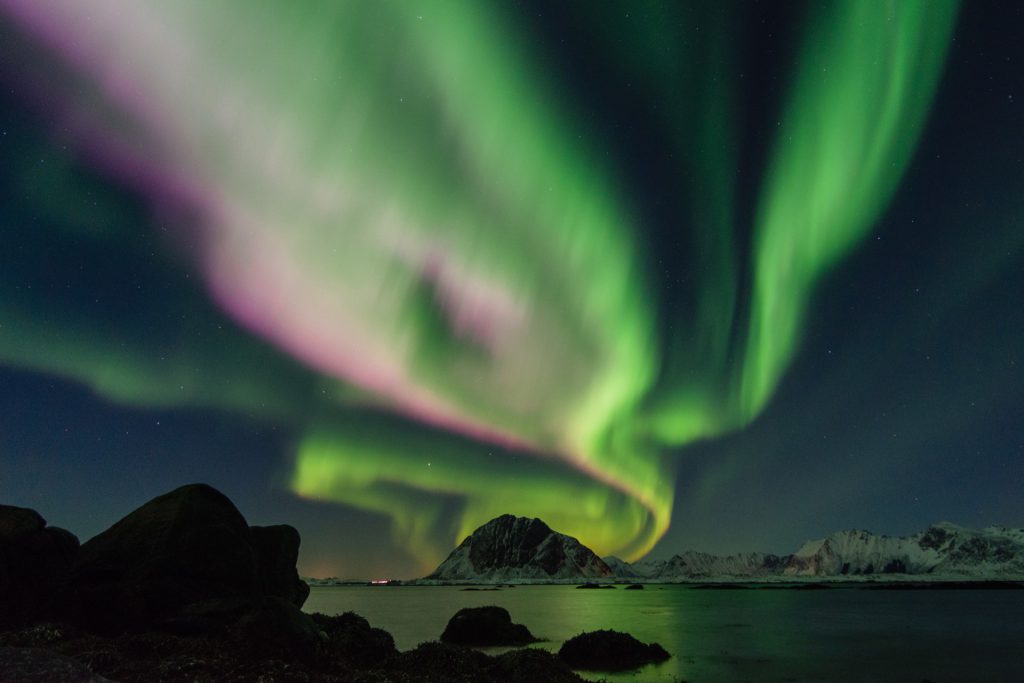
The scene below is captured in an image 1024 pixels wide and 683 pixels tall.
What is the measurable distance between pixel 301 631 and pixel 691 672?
22247 millimetres

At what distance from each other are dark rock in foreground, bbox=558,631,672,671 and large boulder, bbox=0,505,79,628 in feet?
80.4

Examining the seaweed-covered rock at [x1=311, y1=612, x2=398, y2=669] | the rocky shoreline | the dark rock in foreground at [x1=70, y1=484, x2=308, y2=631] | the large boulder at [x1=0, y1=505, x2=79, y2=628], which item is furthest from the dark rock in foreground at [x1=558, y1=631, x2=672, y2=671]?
the large boulder at [x1=0, y1=505, x2=79, y2=628]

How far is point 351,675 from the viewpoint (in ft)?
68.9

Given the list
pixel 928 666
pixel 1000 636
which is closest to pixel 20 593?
pixel 928 666

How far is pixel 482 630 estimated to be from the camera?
147 feet

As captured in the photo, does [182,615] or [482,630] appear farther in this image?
[482,630]

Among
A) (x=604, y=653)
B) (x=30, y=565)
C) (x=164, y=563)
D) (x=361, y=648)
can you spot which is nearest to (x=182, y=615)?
(x=164, y=563)

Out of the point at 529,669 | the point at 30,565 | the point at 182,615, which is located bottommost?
the point at 529,669

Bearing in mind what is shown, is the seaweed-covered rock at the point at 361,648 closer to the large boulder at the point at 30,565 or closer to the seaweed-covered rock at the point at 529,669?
the seaweed-covered rock at the point at 529,669

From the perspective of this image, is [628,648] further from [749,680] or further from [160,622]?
[160,622]

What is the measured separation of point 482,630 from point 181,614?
25.5 metres

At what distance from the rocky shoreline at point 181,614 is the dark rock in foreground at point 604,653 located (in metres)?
7.40

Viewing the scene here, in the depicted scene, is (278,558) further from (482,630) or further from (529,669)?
(529,669)

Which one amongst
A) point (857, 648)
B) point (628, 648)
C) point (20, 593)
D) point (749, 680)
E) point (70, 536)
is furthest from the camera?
point (857, 648)
